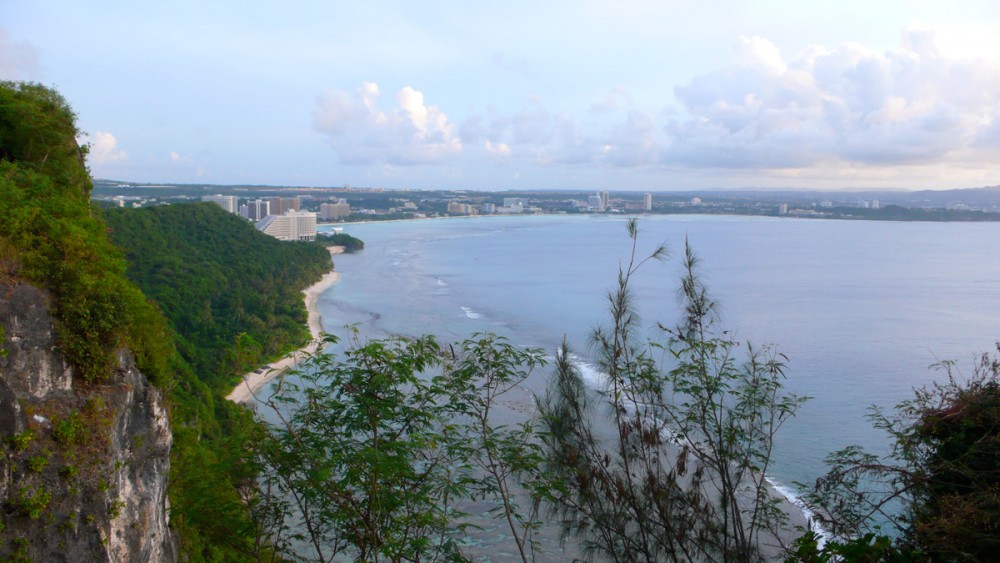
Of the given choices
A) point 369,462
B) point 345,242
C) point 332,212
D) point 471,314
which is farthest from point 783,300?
point 332,212

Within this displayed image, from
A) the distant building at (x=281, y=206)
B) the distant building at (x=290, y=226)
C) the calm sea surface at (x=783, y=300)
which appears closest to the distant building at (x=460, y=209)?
the distant building at (x=281, y=206)

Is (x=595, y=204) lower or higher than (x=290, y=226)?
higher

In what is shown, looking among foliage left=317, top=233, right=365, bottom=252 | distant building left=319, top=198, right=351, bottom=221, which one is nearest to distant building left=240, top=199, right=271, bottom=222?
distant building left=319, top=198, right=351, bottom=221

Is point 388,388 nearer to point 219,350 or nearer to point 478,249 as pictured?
point 219,350

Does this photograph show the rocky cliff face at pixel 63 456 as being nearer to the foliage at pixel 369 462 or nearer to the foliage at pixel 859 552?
the foliage at pixel 369 462

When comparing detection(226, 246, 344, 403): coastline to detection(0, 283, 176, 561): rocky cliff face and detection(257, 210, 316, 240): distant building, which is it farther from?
detection(257, 210, 316, 240): distant building

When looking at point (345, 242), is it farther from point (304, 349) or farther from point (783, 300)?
point (304, 349)

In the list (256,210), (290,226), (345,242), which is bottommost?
(345,242)
